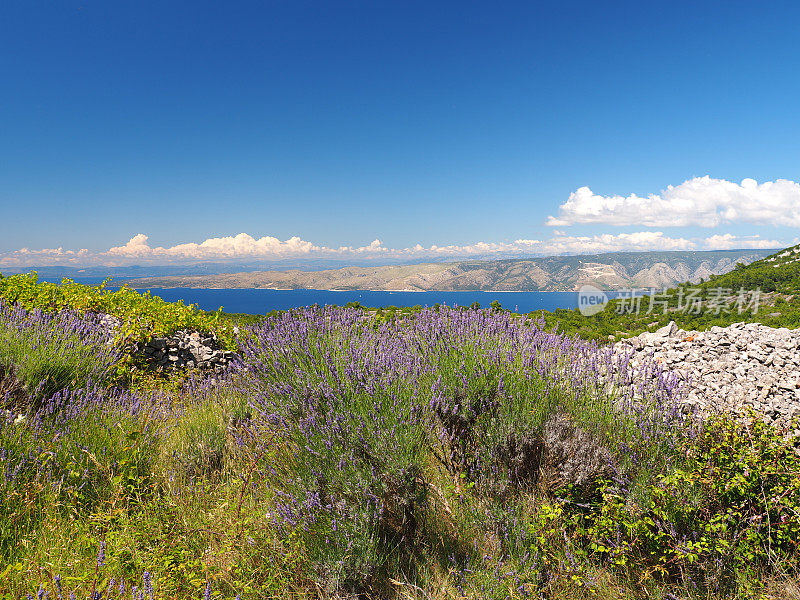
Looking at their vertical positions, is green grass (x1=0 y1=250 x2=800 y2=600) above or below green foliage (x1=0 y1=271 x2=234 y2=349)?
below

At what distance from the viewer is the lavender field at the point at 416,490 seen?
1.94m

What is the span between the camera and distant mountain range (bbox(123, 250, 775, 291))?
152 metres

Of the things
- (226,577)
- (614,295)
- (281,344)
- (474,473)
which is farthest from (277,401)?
(614,295)

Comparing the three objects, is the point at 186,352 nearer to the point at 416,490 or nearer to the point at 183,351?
the point at 183,351

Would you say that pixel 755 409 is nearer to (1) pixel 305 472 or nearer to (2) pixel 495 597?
(2) pixel 495 597

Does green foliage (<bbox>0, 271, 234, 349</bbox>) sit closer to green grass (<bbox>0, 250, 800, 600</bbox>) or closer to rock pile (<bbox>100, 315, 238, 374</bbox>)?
rock pile (<bbox>100, 315, 238, 374</bbox>)

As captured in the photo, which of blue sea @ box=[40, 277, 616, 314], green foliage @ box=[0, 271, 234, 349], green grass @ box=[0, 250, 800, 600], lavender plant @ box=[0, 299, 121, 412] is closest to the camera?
green grass @ box=[0, 250, 800, 600]

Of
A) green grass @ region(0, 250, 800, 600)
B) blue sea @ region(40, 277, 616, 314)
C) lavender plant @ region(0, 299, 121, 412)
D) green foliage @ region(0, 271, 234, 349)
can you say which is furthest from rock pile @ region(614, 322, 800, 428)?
green foliage @ region(0, 271, 234, 349)

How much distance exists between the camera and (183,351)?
587 centimetres

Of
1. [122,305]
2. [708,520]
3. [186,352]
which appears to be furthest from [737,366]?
[122,305]

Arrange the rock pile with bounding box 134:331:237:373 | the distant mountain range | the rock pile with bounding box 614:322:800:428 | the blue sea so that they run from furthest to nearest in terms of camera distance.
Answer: the distant mountain range → the blue sea → the rock pile with bounding box 134:331:237:373 → the rock pile with bounding box 614:322:800:428

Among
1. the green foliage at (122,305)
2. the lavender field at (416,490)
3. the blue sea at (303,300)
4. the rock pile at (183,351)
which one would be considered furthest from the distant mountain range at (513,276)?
the lavender field at (416,490)

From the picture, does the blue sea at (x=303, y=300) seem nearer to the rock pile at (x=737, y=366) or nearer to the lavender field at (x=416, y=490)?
the lavender field at (x=416, y=490)

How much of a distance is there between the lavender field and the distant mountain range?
147215 millimetres
